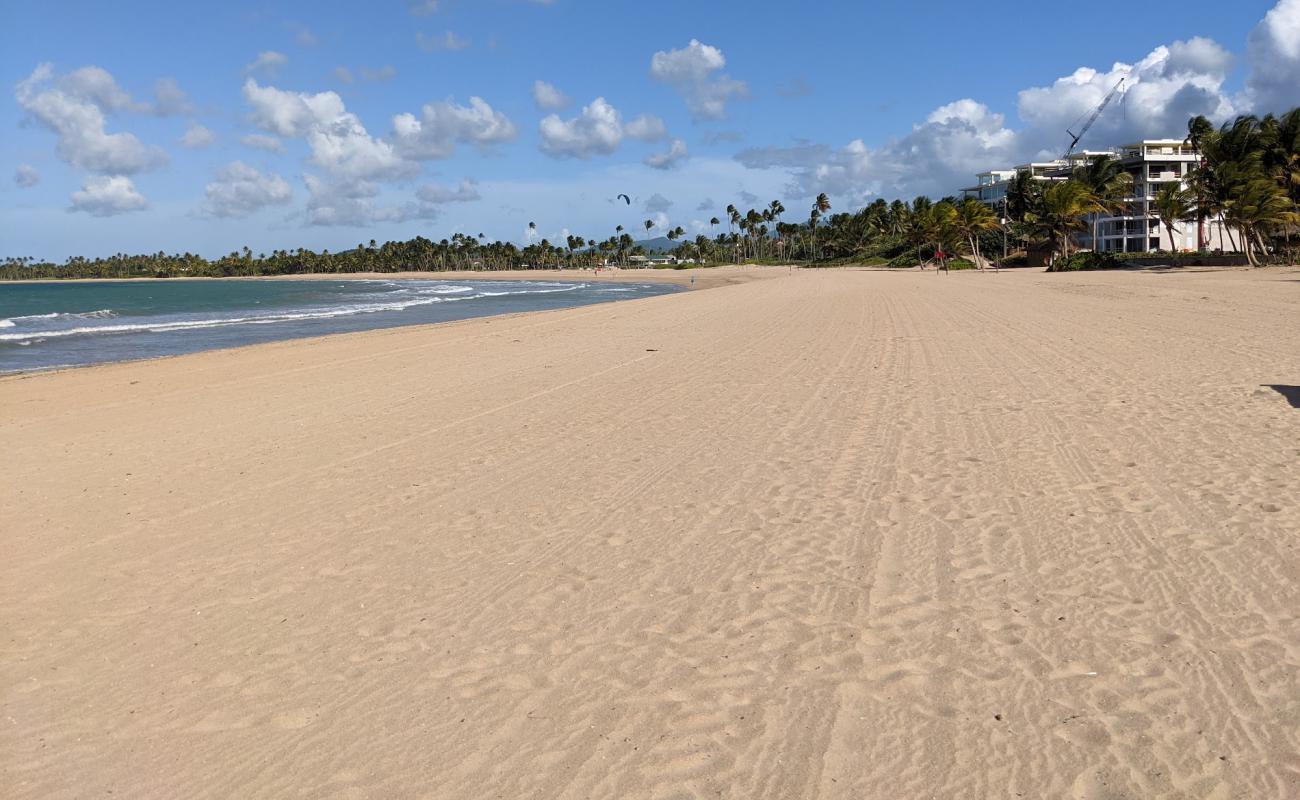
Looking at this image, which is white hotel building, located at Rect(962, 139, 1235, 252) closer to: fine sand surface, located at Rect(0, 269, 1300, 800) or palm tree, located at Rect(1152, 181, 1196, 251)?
palm tree, located at Rect(1152, 181, 1196, 251)

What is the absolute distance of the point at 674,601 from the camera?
14.2 feet

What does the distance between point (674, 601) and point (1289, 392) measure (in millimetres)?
7801

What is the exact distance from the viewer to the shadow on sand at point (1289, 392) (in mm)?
8375

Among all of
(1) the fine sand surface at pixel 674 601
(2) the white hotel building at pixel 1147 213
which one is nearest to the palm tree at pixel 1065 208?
(2) the white hotel building at pixel 1147 213

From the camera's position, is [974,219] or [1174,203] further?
[974,219]

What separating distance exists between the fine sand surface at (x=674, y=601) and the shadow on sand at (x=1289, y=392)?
141 mm

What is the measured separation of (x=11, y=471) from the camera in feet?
26.0

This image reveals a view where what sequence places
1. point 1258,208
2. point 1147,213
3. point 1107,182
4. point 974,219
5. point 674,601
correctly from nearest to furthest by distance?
point 674,601 → point 1258,208 → point 1107,182 → point 974,219 → point 1147,213

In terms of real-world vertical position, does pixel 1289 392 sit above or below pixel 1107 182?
below

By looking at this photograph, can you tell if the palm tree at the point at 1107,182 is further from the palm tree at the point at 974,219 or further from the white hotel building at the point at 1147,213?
the white hotel building at the point at 1147,213

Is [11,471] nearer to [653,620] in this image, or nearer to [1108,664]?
[653,620]

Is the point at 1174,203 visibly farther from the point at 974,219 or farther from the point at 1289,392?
the point at 1289,392

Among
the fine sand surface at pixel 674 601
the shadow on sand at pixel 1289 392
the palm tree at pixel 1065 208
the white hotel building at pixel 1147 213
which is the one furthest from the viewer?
the white hotel building at pixel 1147 213

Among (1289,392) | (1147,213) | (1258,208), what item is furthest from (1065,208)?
(1289,392)
